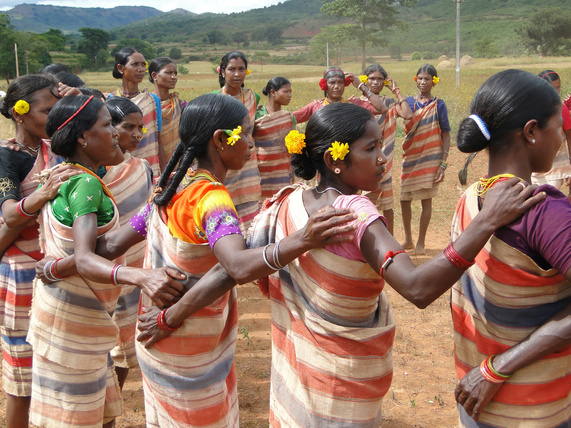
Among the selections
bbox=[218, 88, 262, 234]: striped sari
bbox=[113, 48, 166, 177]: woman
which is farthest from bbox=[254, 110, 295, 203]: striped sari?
bbox=[113, 48, 166, 177]: woman

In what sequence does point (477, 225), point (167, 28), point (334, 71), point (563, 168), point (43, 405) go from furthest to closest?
1. point (167, 28)
2. point (334, 71)
3. point (563, 168)
4. point (43, 405)
5. point (477, 225)

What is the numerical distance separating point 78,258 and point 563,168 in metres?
5.41

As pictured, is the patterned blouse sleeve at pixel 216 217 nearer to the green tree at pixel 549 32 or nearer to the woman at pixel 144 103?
the woman at pixel 144 103

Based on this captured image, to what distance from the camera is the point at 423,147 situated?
7395mm

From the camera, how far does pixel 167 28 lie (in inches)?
6294

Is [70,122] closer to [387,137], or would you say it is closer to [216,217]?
[216,217]

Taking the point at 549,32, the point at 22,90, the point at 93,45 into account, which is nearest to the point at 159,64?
the point at 22,90

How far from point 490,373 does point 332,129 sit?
3.41ft

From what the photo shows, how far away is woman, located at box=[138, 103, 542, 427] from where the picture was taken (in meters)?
1.89

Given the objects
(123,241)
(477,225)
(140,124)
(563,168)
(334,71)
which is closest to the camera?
(477,225)

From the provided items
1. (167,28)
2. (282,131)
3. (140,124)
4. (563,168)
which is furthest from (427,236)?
(167,28)

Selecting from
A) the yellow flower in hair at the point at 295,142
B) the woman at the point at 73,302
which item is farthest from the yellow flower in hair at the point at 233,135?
the woman at the point at 73,302

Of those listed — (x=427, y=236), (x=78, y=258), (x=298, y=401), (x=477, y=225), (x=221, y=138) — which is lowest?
(x=427, y=236)

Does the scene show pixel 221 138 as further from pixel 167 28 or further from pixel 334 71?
pixel 167 28
